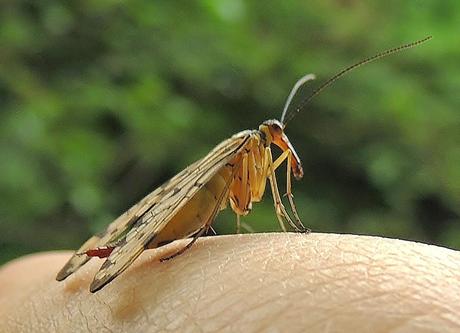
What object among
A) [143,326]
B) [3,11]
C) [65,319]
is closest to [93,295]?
[65,319]

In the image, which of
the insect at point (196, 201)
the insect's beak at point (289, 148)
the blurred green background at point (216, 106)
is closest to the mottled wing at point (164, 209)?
the insect at point (196, 201)

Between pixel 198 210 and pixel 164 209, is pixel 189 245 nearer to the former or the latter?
pixel 164 209

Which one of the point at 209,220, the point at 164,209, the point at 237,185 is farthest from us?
the point at 237,185

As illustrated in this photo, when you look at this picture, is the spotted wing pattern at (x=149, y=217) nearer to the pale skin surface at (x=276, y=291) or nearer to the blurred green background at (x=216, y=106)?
the pale skin surface at (x=276, y=291)

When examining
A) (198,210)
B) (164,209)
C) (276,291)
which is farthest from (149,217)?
(276,291)

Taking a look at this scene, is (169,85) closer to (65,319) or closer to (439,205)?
(439,205)

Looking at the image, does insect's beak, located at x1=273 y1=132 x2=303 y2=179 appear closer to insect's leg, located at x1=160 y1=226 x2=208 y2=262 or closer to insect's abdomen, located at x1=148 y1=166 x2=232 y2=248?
insect's abdomen, located at x1=148 y1=166 x2=232 y2=248

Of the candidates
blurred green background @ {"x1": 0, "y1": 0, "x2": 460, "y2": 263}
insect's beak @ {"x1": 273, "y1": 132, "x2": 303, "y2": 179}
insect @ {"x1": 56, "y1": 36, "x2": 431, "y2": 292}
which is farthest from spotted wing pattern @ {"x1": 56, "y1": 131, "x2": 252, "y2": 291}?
Result: blurred green background @ {"x1": 0, "y1": 0, "x2": 460, "y2": 263}
